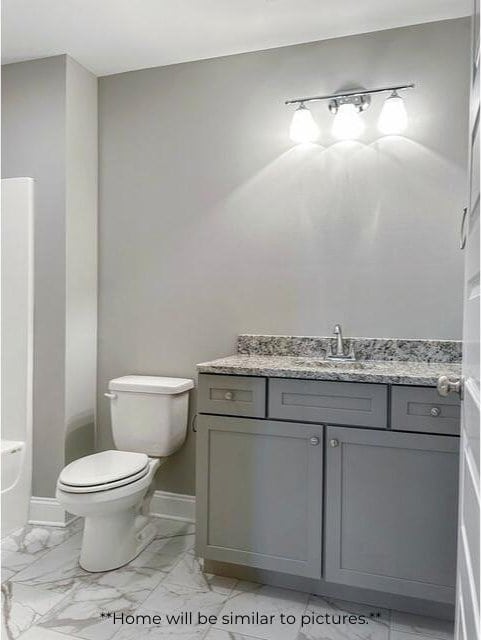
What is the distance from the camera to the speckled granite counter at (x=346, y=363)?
1.76m

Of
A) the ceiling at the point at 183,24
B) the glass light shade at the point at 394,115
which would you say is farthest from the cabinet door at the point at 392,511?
the ceiling at the point at 183,24

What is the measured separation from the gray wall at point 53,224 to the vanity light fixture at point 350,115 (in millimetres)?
1175

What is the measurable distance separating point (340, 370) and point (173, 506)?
1.32 m

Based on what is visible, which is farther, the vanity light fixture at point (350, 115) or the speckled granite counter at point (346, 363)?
the vanity light fixture at point (350, 115)

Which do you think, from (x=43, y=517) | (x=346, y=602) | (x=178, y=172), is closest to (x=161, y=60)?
(x=178, y=172)

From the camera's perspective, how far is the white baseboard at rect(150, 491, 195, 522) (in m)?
2.53

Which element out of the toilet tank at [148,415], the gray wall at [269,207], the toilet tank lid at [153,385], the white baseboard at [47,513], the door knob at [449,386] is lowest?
the white baseboard at [47,513]

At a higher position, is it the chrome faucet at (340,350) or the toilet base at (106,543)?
the chrome faucet at (340,350)

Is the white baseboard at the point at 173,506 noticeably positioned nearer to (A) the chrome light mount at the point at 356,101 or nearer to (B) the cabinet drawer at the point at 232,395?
(B) the cabinet drawer at the point at 232,395

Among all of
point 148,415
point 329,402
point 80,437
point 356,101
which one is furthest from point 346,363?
point 80,437

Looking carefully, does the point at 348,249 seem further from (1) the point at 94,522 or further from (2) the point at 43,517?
(2) the point at 43,517

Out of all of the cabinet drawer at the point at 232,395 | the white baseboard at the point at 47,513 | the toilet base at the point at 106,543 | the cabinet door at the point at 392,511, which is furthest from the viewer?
the white baseboard at the point at 47,513

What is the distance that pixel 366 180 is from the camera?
224 centimetres

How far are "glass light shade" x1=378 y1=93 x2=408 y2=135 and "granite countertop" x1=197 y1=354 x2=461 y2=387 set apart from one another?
1.08 meters
